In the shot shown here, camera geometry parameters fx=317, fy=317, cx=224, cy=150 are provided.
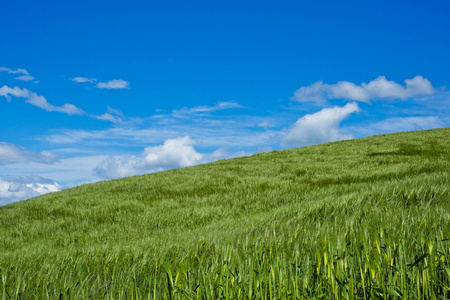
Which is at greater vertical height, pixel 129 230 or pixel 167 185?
pixel 167 185

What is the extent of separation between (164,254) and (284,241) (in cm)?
99

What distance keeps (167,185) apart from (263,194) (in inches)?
162

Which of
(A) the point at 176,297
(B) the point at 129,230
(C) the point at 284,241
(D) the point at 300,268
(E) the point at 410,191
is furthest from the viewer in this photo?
(B) the point at 129,230

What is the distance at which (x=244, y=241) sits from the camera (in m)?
2.64

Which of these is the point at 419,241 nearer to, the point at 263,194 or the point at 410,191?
the point at 410,191

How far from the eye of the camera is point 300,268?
1837 millimetres

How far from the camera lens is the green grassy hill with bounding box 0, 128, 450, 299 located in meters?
1.65

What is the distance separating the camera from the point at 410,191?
4.81 meters

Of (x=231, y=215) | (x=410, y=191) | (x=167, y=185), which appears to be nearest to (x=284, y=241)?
(x=410, y=191)

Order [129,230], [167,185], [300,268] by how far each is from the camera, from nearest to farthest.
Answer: [300,268], [129,230], [167,185]

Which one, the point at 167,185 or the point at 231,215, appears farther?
the point at 167,185

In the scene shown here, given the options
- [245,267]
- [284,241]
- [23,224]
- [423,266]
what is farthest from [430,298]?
[23,224]

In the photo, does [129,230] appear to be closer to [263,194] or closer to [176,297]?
[263,194]

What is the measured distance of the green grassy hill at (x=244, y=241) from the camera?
165cm
